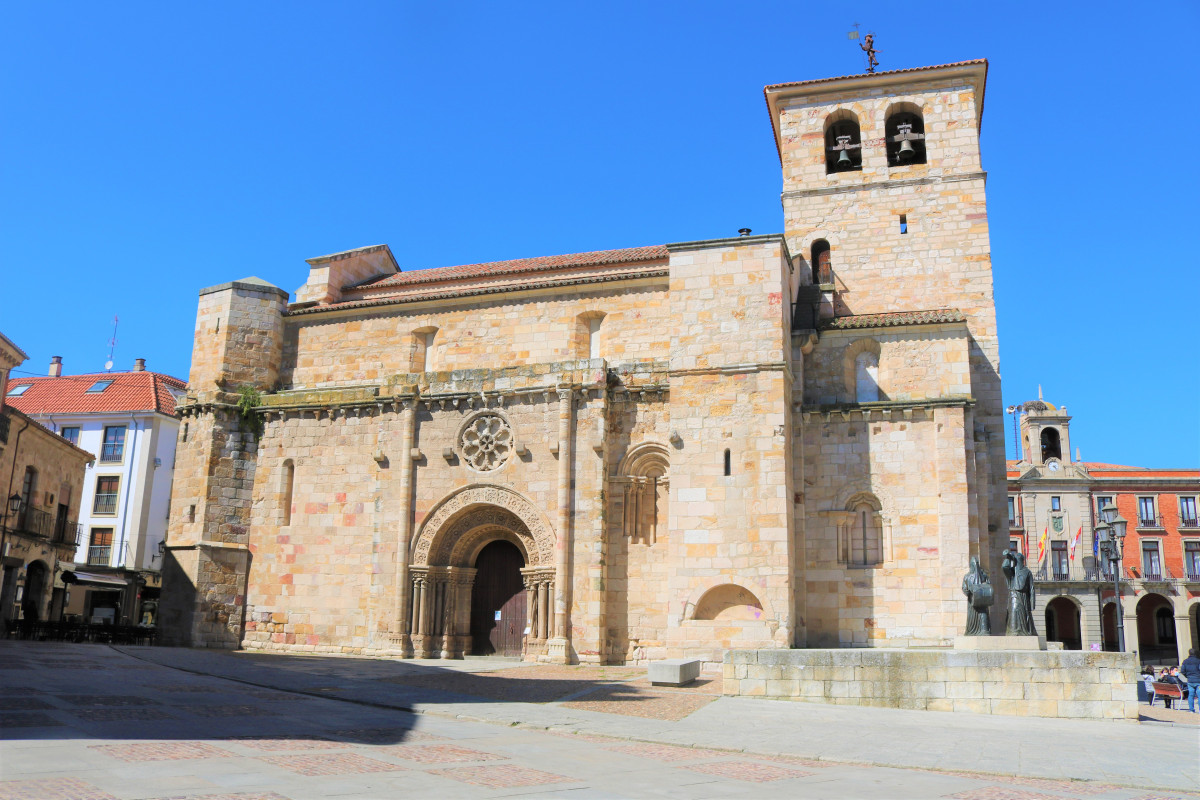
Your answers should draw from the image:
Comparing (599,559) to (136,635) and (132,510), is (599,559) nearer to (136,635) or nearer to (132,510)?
(136,635)

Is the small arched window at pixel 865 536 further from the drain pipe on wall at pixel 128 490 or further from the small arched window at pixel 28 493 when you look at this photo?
the drain pipe on wall at pixel 128 490

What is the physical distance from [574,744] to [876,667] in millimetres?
6223

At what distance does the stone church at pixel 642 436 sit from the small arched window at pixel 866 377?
0.05 m

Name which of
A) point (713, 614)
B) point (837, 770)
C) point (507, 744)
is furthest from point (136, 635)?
point (837, 770)

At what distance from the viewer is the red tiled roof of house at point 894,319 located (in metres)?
21.3

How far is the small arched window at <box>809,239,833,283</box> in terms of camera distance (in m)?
25.2

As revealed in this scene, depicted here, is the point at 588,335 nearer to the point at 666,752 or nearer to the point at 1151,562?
the point at 666,752

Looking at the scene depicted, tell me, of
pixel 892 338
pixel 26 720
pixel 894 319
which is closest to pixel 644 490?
pixel 892 338

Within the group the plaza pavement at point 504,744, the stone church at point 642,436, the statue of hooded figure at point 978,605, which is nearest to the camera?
the plaza pavement at point 504,744

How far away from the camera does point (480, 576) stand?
73.9ft

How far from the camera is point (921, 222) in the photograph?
24.6 metres

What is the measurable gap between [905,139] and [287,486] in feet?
60.3

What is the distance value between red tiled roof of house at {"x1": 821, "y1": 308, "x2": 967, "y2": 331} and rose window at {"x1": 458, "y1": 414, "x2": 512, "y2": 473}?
7.89 m

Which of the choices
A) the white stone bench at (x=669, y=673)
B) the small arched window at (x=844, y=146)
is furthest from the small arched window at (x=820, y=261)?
the white stone bench at (x=669, y=673)
